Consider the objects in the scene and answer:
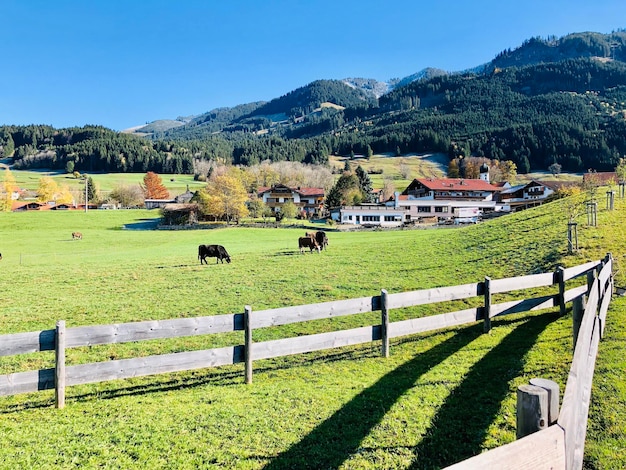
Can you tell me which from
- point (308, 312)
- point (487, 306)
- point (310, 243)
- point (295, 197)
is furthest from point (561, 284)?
point (295, 197)

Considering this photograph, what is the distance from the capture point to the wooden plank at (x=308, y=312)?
7.71 m

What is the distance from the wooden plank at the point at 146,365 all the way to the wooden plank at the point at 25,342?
2.03 feet

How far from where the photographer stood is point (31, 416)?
6.61m

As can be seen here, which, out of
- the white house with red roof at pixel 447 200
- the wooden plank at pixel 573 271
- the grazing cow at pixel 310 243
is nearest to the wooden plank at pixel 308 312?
the wooden plank at pixel 573 271

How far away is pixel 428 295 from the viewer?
9117mm

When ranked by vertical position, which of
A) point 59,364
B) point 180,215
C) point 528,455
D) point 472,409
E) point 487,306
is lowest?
point 472,409

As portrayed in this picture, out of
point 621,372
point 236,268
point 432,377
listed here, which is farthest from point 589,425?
point 236,268

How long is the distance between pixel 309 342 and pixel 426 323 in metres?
2.79

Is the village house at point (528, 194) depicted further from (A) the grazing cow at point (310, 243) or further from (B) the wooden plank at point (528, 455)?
(B) the wooden plank at point (528, 455)

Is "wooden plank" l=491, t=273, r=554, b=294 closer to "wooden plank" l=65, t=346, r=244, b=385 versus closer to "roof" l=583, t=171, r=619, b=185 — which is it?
"wooden plank" l=65, t=346, r=244, b=385

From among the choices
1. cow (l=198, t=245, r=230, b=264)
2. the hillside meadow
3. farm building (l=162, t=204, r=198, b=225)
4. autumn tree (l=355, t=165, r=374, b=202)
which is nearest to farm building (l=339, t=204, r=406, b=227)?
autumn tree (l=355, t=165, r=374, b=202)

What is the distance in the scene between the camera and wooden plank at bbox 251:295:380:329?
304 inches

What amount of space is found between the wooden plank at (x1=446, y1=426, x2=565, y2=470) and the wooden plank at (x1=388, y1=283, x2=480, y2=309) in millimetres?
6144

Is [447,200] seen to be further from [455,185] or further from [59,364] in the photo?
[59,364]
